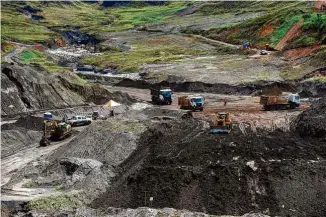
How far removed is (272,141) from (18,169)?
21.8m

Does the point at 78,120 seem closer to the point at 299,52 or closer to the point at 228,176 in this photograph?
the point at 228,176

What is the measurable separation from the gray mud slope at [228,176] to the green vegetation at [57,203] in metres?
1.47

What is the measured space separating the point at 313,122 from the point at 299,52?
44.4m

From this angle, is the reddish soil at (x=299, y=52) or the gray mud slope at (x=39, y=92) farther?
the reddish soil at (x=299, y=52)

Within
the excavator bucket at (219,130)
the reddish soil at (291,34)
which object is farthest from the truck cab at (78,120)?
the reddish soil at (291,34)

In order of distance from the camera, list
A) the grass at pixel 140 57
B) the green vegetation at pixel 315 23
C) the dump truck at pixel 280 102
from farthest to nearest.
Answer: the grass at pixel 140 57
the green vegetation at pixel 315 23
the dump truck at pixel 280 102

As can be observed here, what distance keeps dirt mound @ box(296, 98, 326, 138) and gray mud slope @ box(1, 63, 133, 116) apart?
27761 mm

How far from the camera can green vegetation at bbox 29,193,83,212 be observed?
106ft

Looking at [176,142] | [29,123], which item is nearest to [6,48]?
[29,123]

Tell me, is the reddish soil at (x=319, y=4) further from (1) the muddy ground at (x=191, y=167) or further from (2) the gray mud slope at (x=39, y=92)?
(1) the muddy ground at (x=191, y=167)

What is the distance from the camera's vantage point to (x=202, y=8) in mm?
199750

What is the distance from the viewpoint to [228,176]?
118ft

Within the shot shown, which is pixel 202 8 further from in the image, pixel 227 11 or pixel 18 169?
pixel 18 169

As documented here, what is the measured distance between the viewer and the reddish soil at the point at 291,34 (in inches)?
3812
